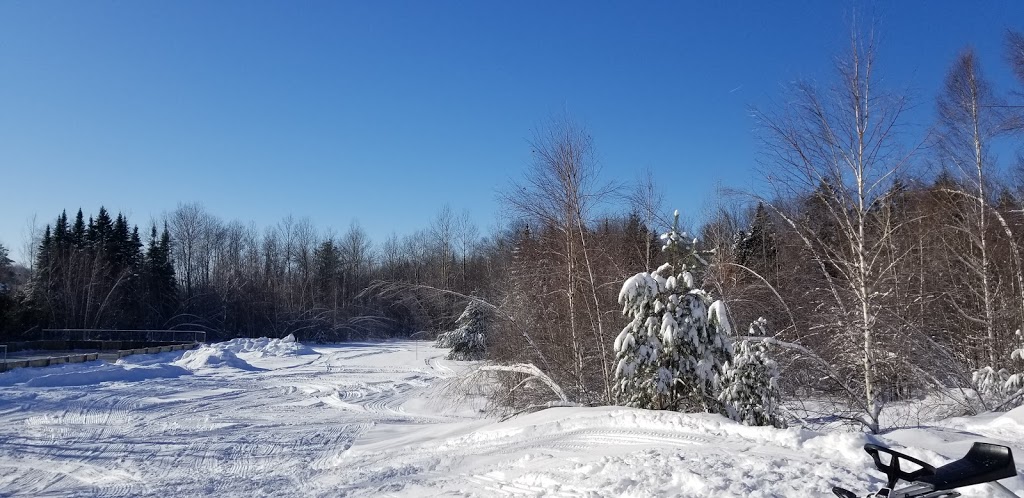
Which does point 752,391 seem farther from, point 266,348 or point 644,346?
point 266,348

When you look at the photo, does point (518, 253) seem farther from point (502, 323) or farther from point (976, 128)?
point (976, 128)

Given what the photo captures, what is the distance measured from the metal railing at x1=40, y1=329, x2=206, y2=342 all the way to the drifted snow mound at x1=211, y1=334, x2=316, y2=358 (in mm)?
7240

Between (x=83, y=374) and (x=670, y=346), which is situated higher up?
(x=670, y=346)

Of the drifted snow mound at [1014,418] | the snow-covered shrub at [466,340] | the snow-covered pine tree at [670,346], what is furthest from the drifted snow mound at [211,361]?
the drifted snow mound at [1014,418]

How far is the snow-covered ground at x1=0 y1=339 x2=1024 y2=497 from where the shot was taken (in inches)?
211

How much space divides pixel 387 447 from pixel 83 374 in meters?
18.6

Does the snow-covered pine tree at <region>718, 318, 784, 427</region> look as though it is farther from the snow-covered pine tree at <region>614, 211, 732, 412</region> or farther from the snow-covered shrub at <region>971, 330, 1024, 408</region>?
the snow-covered shrub at <region>971, 330, 1024, 408</region>

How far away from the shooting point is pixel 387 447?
35.5ft

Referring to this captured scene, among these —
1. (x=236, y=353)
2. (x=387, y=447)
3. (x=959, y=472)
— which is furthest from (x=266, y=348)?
(x=959, y=472)

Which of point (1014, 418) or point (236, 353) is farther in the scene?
point (236, 353)

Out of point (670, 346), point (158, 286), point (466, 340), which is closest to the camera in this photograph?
point (670, 346)

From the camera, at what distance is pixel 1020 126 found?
12484 mm

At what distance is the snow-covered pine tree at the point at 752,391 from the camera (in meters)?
8.68

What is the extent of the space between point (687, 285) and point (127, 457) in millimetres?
9991
